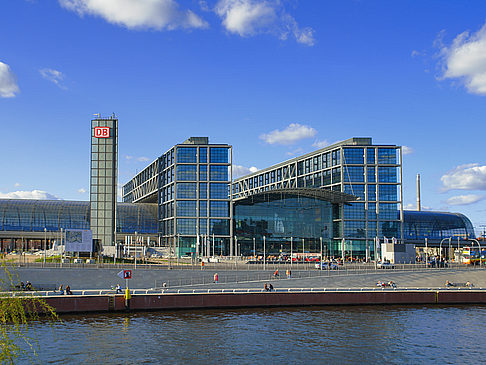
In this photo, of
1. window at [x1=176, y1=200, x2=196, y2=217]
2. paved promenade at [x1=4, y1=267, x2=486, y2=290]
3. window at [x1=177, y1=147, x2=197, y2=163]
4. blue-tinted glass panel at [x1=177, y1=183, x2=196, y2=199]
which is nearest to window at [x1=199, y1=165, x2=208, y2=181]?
window at [x1=177, y1=147, x2=197, y2=163]

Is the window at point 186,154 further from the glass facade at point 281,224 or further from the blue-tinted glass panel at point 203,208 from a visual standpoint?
the glass facade at point 281,224

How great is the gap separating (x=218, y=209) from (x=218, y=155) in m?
16.6

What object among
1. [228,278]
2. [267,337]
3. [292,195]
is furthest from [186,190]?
[267,337]

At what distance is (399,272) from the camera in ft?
299

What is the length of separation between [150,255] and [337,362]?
374ft

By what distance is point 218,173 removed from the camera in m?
160

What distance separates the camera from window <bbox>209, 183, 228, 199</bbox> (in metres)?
158

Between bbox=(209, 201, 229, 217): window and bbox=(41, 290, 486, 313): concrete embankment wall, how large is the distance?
90.9 metres

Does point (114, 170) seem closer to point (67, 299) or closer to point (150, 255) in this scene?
point (150, 255)

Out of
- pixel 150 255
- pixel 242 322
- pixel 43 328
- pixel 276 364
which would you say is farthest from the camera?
pixel 150 255

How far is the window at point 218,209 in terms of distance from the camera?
157250 mm

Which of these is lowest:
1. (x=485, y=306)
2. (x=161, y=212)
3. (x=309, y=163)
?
(x=485, y=306)

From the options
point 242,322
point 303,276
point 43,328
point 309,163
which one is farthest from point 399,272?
point 309,163

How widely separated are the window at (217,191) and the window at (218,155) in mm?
7374
